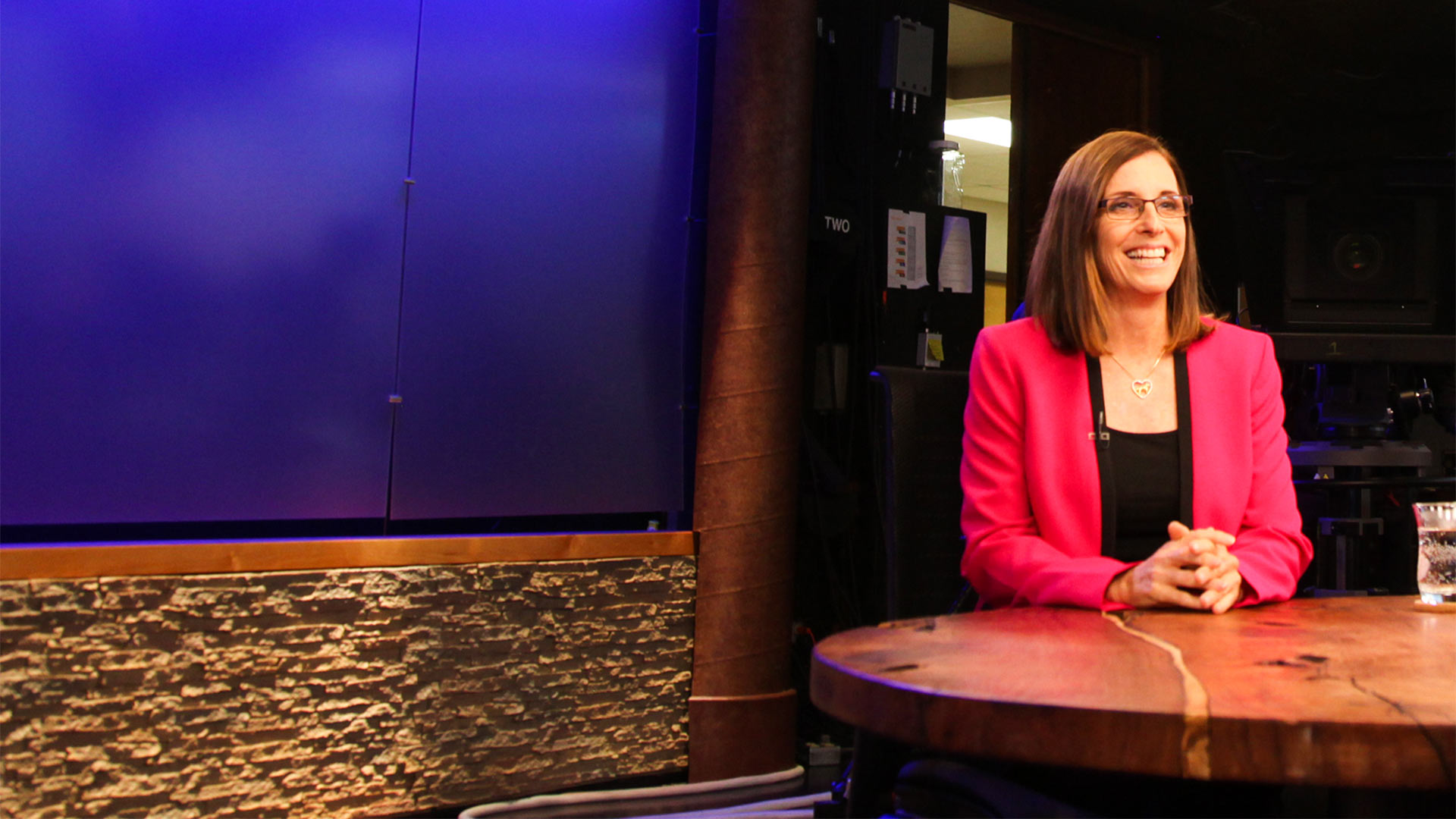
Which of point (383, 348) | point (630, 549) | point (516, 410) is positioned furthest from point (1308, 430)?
point (383, 348)

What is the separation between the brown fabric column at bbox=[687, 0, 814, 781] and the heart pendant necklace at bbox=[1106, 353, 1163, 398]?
1509 mm

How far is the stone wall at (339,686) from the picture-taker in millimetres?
2152

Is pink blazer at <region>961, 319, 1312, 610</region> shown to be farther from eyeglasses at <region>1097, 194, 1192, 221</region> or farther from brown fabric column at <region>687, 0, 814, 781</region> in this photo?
brown fabric column at <region>687, 0, 814, 781</region>

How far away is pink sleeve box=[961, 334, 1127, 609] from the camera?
1.49 metres

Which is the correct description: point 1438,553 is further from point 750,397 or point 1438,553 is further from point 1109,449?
point 750,397

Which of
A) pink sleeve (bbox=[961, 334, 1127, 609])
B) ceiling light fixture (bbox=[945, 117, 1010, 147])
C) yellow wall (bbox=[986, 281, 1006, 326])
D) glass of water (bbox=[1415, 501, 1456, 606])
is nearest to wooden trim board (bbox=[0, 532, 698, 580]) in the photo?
pink sleeve (bbox=[961, 334, 1127, 609])

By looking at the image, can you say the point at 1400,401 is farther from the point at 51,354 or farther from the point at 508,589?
the point at 51,354

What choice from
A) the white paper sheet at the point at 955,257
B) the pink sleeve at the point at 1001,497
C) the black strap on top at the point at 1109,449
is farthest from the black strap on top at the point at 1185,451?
the white paper sheet at the point at 955,257

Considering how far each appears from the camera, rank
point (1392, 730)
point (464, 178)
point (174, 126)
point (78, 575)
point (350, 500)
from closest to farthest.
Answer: point (1392, 730) → point (78, 575) → point (174, 126) → point (350, 500) → point (464, 178)

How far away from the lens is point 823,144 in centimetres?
383

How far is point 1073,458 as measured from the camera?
1581mm

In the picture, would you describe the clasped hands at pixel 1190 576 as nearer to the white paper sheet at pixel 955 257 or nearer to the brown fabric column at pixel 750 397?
the brown fabric column at pixel 750 397

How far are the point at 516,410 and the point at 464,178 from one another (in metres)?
0.58

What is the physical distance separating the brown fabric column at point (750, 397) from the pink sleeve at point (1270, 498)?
1570 millimetres
